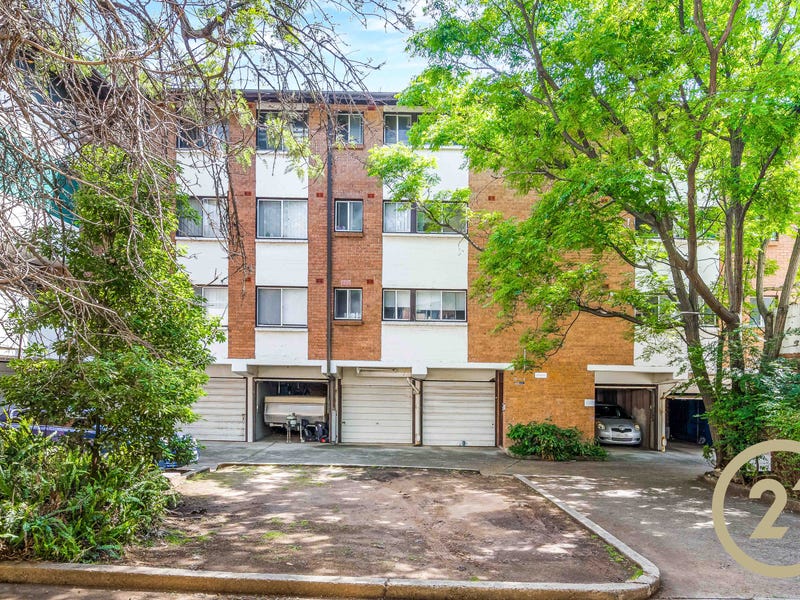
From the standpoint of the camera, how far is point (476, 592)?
17.5 feet

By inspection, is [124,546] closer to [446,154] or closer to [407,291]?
[407,291]

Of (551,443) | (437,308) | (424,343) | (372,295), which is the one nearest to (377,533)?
(551,443)

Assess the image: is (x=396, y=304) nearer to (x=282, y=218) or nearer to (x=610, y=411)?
(x=282, y=218)

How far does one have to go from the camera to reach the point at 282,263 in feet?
57.1

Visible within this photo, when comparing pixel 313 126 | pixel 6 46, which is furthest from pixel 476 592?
pixel 313 126

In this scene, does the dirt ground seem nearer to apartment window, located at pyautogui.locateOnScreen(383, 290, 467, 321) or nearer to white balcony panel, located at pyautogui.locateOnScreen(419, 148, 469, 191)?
apartment window, located at pyautogui.locateOnScreen(383, 290, 467, 321)

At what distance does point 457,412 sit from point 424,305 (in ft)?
12.5

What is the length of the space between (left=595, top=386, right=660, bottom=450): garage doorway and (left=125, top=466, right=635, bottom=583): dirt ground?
30.4 ft

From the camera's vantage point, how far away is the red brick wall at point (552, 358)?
17.2 m

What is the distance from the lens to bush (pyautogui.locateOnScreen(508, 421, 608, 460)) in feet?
50.9

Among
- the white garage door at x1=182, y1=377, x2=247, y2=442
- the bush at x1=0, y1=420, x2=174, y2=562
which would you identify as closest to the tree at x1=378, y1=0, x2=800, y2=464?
the bush at x1=0, y1=420, x2=174, y2=562

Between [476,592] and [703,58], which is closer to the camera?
[476,592]

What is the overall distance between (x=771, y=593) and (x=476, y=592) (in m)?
3.04

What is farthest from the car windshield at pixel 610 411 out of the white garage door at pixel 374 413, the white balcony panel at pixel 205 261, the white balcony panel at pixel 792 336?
the white balcony panel at pixel 205 261
